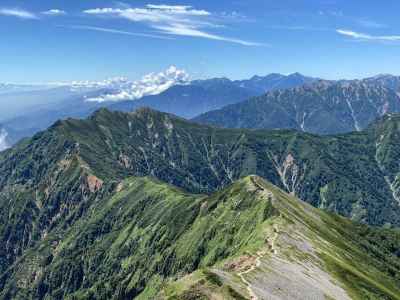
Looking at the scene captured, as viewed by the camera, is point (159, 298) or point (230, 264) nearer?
point (159, 298)

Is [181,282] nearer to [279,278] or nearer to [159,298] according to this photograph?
[159,298]

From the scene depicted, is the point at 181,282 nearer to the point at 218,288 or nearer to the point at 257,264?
the point at 218,288

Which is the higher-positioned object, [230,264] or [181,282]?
[181,282]

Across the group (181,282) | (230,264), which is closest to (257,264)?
(230,264)

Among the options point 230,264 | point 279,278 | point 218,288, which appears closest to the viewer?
point 218,288

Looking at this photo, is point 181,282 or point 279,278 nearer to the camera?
point 181,282

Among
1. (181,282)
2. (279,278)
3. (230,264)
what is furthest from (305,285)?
(181,282)

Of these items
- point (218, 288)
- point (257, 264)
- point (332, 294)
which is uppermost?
point (218, 288)

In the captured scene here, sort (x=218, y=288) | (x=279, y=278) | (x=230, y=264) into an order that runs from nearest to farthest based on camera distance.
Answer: (x=218, y=288)
(x=279, y=278)
(x=230, y=264)
